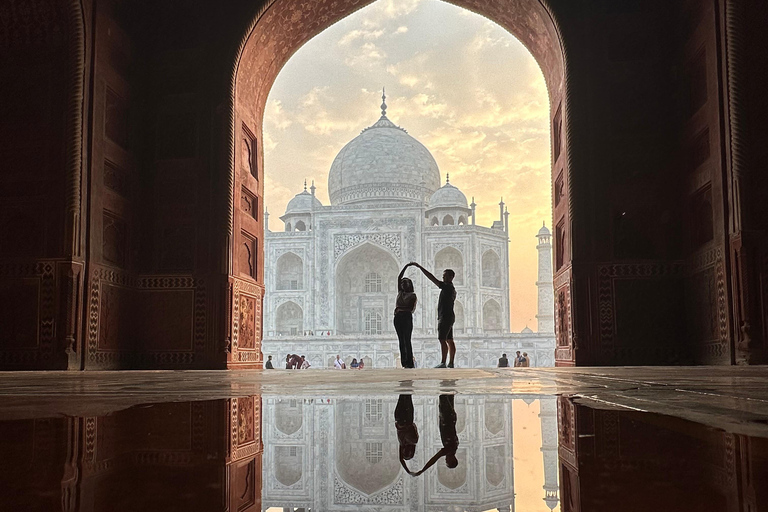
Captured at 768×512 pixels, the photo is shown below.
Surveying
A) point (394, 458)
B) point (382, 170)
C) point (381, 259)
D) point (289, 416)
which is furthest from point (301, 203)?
point (394, 458)

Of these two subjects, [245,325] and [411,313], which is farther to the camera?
[245,325]

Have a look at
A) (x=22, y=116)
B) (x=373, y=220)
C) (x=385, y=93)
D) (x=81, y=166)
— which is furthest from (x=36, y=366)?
(x=385, y=93)

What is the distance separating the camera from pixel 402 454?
2.20 feet

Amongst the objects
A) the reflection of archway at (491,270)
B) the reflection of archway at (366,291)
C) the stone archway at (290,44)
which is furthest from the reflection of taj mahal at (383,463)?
the reflection of archway at (491,270)

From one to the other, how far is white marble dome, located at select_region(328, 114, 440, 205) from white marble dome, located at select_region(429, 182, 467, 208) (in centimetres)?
49

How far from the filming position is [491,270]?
2688 centimetres

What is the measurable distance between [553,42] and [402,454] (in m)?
6.08

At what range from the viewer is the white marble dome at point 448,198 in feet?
86.9

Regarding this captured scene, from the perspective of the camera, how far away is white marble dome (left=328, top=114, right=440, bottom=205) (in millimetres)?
26250

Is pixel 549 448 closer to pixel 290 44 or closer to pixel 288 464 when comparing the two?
pixel 288 464

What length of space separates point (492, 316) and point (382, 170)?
688 cm

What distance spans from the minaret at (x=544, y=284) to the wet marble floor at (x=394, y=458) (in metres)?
27.4

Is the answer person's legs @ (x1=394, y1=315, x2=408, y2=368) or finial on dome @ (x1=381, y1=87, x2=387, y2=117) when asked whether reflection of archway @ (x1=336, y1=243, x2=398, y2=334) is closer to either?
finial on dome @ (x1=381, y1=87, x2=387, y2=117)

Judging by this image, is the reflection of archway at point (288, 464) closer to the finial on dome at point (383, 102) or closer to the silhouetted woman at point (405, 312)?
the silhouetted woman at point (405, 312)
